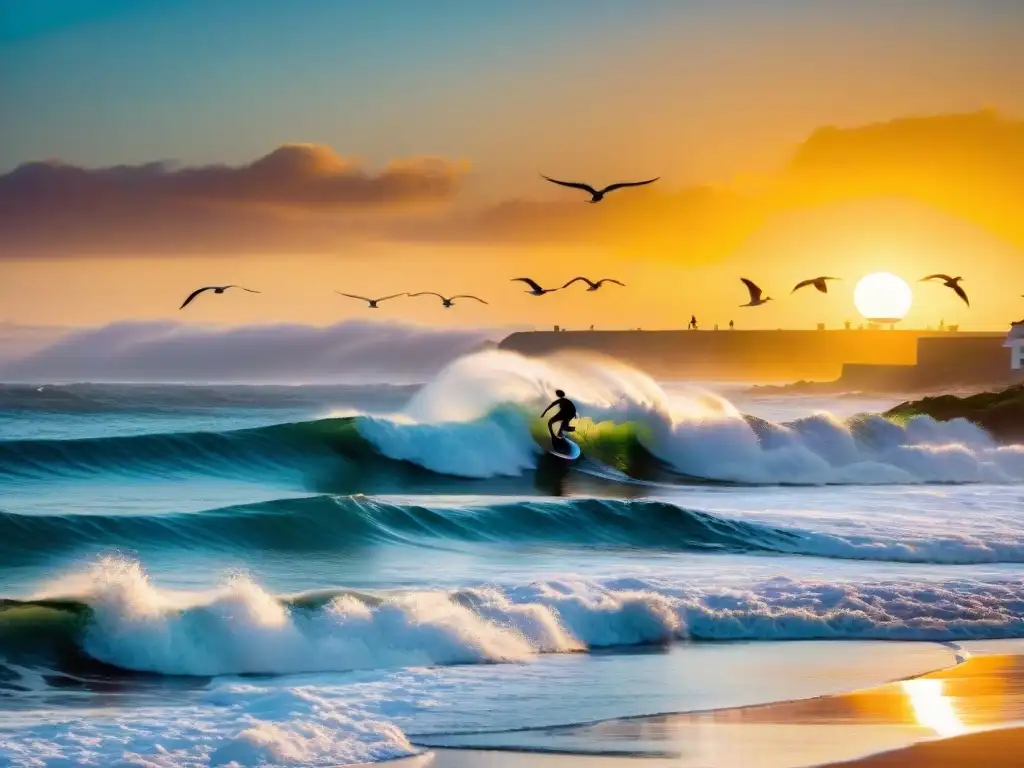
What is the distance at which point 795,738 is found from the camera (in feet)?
30.1

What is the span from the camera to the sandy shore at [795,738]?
862cm

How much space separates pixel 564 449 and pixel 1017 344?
6170 cm

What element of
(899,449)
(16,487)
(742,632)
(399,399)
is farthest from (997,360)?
(742,632)

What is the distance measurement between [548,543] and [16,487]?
9441 millimetres

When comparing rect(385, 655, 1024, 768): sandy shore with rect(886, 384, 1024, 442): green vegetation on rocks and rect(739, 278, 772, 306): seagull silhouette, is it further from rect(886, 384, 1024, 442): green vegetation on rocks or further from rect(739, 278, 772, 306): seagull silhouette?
rect(886, 384, 1024, 442): green vegetation on rocks

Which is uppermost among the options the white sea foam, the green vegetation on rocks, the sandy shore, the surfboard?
the green vegetation on rocks

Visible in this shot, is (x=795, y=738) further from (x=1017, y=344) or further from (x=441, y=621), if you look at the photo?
(x=1017, y=344)

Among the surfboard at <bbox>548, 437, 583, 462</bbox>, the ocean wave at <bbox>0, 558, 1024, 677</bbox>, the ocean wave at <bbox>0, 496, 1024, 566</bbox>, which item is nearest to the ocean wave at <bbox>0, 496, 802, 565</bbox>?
the ocean wave at <bbox>0, 496, 1024, 566</bbox>

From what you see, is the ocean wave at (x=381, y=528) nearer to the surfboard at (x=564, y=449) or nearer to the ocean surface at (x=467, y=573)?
the ocean surface at (x=467, y=573)

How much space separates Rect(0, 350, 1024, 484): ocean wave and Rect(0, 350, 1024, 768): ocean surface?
0.25ft

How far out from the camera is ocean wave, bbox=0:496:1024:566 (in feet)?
55.9

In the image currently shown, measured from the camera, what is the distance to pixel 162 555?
53.5ft

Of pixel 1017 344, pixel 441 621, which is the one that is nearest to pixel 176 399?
pixel 1017 344

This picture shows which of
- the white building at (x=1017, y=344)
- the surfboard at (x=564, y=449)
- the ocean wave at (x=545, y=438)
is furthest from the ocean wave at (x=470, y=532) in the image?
the white building at (x=1017, y=344)
